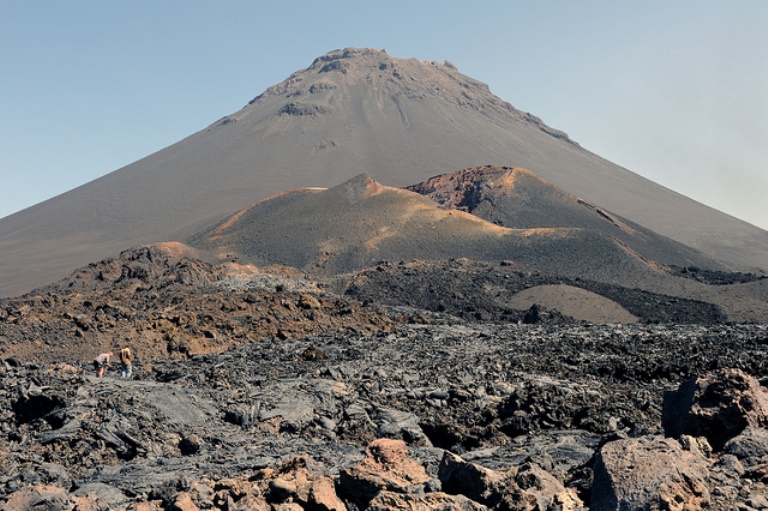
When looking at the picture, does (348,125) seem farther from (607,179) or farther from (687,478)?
(687,478)

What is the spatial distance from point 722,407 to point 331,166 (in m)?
108

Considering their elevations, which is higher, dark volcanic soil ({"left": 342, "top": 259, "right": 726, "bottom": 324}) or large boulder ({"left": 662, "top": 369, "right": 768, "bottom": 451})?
large boulder ({"left": 662, "top": 369, "right": 768, "bottom": 451})

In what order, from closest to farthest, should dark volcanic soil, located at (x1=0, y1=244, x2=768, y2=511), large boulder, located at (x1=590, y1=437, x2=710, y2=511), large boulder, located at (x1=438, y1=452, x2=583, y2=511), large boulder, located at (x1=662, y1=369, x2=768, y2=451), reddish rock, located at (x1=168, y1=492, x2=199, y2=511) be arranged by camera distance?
large boulder, located at (x1=590, y1=437, x2=710, y2=511), reddish rock, located at (x1=168, y1=492, x2=199, y2=511), large boulder, located at (x1=438, y1=452, x2=583, y2=511), dark volcanic soil, located at (x1=0, y1=244, x2=768, y2=511), large boulder, located at (x1=662, y1=369, x2=768, y2=451)

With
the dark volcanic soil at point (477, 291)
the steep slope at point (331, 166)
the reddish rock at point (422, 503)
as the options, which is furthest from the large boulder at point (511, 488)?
the steep slope at point (331, 166)

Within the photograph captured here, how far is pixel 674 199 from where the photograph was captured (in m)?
130

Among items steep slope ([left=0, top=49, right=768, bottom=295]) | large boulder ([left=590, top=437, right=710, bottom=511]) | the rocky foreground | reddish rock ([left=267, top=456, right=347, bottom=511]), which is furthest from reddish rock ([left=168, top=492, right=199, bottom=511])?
steep slope ([left=0, top=49, right=768, bottom=295])

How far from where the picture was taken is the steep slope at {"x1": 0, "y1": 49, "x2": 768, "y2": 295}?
98250 millimetres

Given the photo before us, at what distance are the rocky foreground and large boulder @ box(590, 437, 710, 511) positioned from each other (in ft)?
0.06

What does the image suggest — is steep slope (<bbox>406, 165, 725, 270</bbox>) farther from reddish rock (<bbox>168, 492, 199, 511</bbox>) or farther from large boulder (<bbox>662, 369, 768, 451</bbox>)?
reddish rock (<bbox>168, 492, 199, 511</bbox>)

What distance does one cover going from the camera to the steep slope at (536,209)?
235ft

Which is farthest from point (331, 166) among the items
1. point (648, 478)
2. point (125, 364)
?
point (648, 478)

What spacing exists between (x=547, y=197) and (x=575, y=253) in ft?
68.4

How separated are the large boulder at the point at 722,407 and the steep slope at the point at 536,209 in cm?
6062

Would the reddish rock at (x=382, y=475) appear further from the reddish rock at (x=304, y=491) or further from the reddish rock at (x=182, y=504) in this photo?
the reddish rock at (x=182, y=504)
